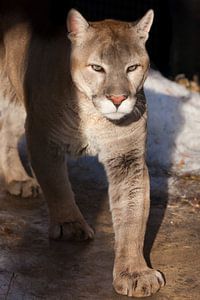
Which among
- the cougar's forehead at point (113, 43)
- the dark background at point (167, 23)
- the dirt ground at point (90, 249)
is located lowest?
the dark background at point (167, 23)

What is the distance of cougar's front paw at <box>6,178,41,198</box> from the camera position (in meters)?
5.70

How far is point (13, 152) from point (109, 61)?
174 cm

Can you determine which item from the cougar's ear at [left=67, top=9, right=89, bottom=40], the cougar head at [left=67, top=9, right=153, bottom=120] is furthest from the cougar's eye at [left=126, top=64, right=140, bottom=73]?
the cougar's ear at [left=67, top=9, right=89, bottom=40]

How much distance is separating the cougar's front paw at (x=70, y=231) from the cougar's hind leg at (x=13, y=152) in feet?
2.79

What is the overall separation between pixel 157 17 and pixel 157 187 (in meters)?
3.42

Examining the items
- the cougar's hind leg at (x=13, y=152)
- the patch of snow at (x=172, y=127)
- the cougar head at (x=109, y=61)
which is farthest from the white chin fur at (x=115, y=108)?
the patch of snow at (x=172, y=127)

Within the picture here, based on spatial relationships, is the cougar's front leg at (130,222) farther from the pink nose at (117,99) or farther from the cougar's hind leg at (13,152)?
the cougar's hind leg at (13,152)

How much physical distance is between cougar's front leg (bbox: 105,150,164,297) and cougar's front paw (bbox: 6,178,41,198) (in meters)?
1.10

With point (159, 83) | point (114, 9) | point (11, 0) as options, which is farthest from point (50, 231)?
point (114, 9)

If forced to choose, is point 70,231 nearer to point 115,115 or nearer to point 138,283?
point 138,283

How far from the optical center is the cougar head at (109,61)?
434 centimetres

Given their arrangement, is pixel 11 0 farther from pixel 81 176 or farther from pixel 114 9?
pixel 114 9

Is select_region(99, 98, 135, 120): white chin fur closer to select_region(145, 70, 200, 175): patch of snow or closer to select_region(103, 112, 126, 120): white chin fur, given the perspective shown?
select_region(103, 112, 126, 120): white chin fur

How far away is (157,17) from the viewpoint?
29.4 feet
